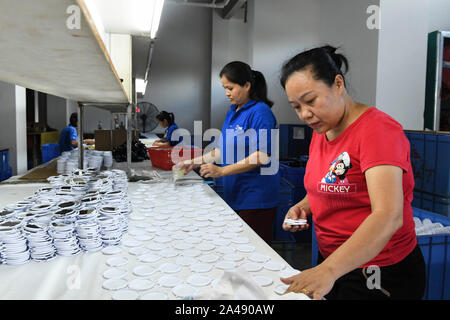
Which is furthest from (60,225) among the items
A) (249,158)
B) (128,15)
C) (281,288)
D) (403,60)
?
(403,60)

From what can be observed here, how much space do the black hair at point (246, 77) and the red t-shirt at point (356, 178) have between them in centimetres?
96

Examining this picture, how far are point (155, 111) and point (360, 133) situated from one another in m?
7.77

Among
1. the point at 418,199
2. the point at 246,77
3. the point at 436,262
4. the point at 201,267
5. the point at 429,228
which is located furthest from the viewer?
the point at 418,199

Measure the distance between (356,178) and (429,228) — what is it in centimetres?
116

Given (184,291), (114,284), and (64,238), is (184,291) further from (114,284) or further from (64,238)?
(64,238)

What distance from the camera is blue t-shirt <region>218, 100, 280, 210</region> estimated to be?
2070 millimetres

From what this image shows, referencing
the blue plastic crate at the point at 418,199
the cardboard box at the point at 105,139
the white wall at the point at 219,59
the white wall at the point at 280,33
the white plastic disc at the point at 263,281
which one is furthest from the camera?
the white wall at the point at 219,59

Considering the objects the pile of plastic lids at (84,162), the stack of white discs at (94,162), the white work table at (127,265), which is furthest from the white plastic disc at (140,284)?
the stack of white discs at (94,162)

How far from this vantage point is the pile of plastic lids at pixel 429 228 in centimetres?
186

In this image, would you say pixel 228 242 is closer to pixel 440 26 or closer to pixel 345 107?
pixel 345 107

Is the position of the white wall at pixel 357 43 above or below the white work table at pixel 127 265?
above

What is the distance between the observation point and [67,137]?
17.3 feet

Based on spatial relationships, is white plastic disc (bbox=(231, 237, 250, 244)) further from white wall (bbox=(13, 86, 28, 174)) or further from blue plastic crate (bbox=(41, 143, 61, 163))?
white wall (bbox=(13, 86, 28, 174))

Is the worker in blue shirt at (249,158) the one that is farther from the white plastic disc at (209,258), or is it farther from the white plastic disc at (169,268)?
the white plastic disc at (169,268)
